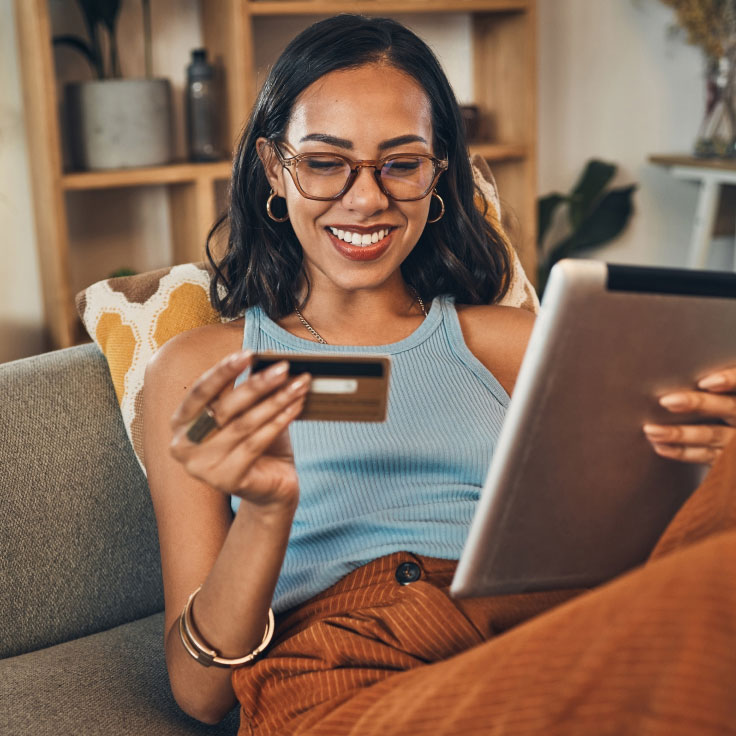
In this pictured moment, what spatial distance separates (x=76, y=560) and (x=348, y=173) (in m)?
0.60

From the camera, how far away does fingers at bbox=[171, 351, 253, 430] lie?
805mm

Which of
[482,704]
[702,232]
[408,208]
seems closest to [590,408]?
[482,704]

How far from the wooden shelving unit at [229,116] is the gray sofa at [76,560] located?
115 centimetres

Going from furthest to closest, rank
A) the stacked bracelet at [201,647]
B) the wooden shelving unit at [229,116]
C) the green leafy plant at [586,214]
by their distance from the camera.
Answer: the green leafy plant at [586,214] < the wooden shelving unit at [229,116] < the stacked bracelet at [201,647]

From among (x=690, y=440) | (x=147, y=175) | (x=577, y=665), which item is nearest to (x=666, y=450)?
(x=690, y=440)

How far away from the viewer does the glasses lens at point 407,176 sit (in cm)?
122

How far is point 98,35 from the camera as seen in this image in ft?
8.52

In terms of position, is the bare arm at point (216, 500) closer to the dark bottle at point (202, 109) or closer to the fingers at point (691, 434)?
the fingers at point (691, 434)

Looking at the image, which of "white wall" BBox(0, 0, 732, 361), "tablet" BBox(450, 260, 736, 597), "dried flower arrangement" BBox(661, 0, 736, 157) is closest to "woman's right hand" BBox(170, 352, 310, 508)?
"tablet" BBox(450, 260, 736, 597)

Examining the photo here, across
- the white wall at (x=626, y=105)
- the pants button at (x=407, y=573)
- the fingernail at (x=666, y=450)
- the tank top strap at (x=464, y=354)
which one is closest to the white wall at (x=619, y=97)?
the white wall at (x=626, y=105)

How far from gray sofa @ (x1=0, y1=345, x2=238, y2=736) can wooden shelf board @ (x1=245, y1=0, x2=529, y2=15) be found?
1482 millimetres

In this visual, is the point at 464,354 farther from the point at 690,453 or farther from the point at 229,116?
the point at 229,116

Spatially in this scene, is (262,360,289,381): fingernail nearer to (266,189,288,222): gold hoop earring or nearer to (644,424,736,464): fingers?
(644,424,736,464): fingers

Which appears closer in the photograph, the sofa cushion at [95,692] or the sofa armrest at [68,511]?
the sofa cushion at [95,692]
